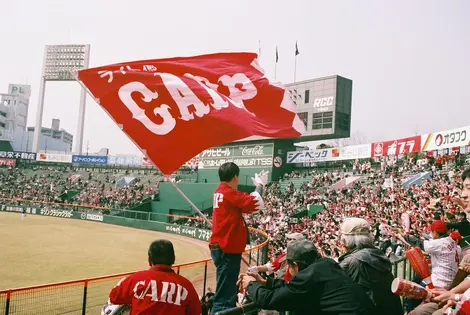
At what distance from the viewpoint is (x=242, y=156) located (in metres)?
41.7

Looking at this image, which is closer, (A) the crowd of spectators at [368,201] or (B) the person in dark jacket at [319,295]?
(B) the person in dark jacket at [319,295]

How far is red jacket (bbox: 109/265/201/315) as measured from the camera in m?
3.30

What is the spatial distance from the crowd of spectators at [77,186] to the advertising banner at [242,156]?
8000 mm

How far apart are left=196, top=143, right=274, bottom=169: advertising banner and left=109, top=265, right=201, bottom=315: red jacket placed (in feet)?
119

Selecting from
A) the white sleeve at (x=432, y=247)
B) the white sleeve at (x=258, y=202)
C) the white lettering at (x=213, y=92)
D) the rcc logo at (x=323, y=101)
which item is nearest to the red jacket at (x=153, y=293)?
the white sleeve at (x=258, y=202)

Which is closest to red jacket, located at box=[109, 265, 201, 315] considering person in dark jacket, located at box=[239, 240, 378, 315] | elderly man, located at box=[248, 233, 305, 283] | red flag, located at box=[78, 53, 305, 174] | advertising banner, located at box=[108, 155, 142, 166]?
person in dark jacket, located at box=[239, 240, 378, 315]

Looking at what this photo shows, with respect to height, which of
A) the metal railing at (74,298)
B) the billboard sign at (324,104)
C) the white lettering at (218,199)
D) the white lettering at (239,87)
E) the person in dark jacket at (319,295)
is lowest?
the metal railing at (74,298)

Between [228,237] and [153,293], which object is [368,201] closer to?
[228,237]

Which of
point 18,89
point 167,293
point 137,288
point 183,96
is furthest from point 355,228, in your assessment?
point 18,89

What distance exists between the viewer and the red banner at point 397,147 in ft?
90.0

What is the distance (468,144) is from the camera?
2270 centimetres

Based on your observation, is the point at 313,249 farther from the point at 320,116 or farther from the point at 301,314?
the point at 320,116

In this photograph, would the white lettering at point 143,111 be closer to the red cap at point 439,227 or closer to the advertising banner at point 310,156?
the red cap at point 439,227

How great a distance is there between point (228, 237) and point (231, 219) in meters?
0.19
